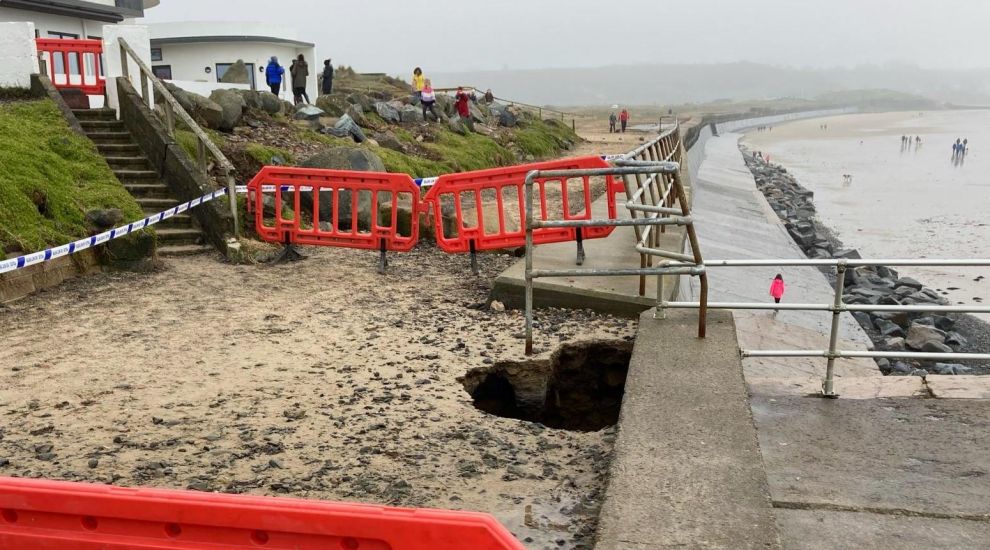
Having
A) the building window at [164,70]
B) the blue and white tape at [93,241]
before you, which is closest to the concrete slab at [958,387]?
the blue and white tape at [93,241]

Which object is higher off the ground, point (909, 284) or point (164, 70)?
point (164, 70)

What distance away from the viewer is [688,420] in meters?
4.39

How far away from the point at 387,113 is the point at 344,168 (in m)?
11.4

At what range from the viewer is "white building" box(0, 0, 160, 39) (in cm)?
1858

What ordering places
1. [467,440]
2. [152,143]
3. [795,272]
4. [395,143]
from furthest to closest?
[395,143] → [795,272] → [152,143] → [467,440]

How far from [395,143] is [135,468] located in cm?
1472

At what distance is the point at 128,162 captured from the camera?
11.2 m

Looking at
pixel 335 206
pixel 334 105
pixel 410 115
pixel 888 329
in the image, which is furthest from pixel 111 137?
pixel 888 329

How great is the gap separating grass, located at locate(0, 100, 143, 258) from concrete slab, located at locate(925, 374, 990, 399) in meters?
8.13

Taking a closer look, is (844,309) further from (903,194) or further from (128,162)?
(903,194)

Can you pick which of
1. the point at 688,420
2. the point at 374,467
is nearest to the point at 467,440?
the point at 374,467

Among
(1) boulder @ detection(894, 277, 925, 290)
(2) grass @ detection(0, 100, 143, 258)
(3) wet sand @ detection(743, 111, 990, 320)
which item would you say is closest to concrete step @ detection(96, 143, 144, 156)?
(2) grass @ detection(0, 100, 143, 258)

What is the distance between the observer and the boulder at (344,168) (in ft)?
35.1

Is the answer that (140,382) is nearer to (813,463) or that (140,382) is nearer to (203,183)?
(813,463)
